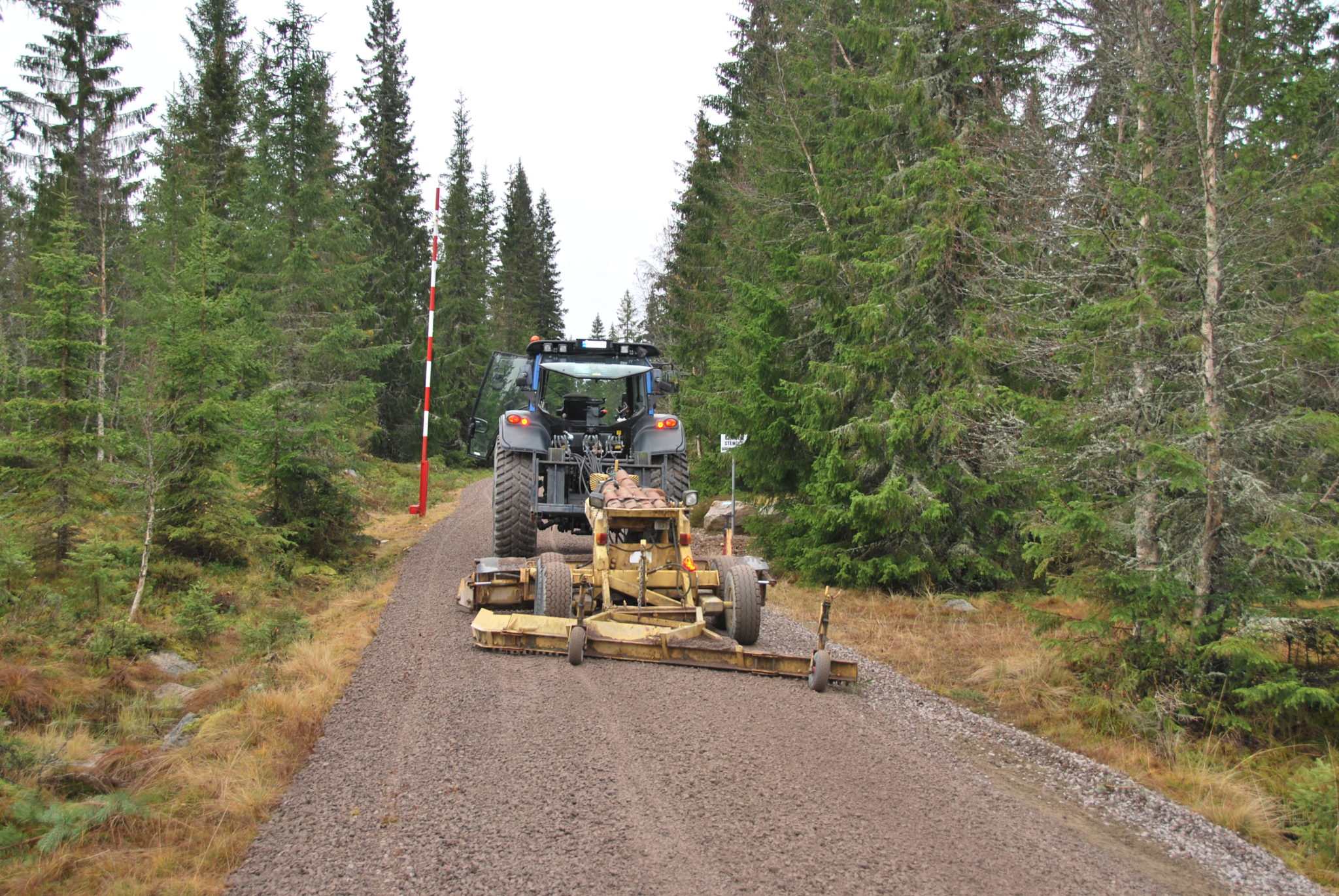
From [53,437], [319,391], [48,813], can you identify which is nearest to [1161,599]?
[48,813]

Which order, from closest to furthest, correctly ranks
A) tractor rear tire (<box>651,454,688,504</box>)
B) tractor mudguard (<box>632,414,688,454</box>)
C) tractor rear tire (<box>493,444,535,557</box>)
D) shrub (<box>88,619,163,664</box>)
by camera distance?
shrub (<box>88,619,163,664</box>)
tractor rear tire (<box>493,444,535,557</box>)
tractor rear tire (<box>651,454,688,504</box>)
tractor mudguard (<box>632,414,688,454</box>)

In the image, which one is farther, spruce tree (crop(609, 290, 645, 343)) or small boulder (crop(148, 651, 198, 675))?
spruce tree (crop(609, 290, 645, 343))

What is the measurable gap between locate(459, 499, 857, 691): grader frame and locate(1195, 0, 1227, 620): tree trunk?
252cm

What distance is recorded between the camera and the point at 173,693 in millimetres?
6371

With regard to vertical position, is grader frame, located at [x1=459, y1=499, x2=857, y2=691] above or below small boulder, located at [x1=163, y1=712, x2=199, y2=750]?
above

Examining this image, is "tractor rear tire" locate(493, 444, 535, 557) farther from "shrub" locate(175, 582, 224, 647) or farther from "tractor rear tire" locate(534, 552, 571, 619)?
"shrub" locate(175, 582, 224, 647)

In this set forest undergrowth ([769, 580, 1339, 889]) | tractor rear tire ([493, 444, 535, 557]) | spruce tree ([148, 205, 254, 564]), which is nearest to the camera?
forest undergrowth ([769, 580, 1339, 889])

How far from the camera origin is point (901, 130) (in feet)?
36.3

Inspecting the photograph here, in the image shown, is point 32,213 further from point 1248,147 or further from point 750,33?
point 1248,147

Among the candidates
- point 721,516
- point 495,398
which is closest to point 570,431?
point 495,398

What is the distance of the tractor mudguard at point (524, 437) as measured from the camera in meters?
9.59

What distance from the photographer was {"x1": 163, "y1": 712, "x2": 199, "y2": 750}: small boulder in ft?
15.9

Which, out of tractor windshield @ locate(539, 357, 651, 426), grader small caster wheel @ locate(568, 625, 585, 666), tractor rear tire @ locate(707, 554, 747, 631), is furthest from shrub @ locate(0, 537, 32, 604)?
tractor rear tire @ locate(707, 554, 747, 631)

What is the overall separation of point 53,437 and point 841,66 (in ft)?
43.7
